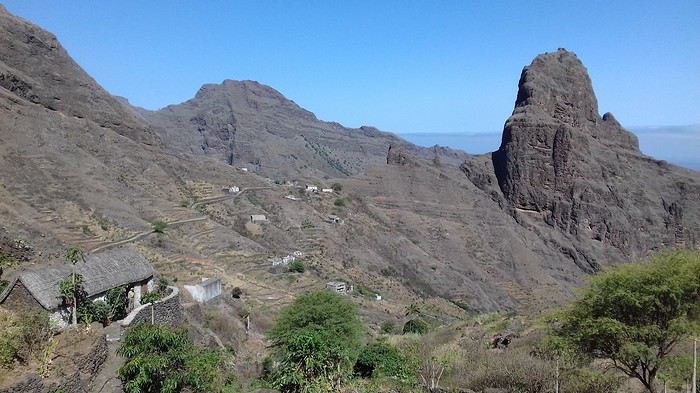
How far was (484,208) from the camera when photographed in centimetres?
11081

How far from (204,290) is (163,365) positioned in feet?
72.8

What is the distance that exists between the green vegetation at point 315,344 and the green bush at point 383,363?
616 millimetres

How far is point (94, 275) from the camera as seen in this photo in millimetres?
24531

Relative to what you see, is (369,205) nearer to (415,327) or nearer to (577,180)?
(577,180)

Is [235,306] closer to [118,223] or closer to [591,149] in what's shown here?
[118,223]

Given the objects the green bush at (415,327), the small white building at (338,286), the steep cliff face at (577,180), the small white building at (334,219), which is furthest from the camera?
the steep cliff face at (577,180)

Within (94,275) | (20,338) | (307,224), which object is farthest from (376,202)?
(20,338)

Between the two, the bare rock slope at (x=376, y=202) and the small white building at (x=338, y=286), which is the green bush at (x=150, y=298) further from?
the small white building at (x=338, y=286)

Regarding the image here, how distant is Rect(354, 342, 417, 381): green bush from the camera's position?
22.9 meters

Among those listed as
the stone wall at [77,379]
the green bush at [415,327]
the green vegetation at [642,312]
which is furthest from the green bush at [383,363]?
the green bush at [415,327]

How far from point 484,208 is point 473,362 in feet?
297

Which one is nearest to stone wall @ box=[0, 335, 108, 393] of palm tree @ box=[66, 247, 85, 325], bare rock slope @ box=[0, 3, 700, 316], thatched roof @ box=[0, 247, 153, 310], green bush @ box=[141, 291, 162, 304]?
palm tree @ box=[66, 247, 85, 325]

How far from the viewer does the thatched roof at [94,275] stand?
21406mm

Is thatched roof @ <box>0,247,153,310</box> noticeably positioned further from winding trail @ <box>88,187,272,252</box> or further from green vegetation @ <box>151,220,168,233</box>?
green vegetation @ <box>151,220,168,233</box>
